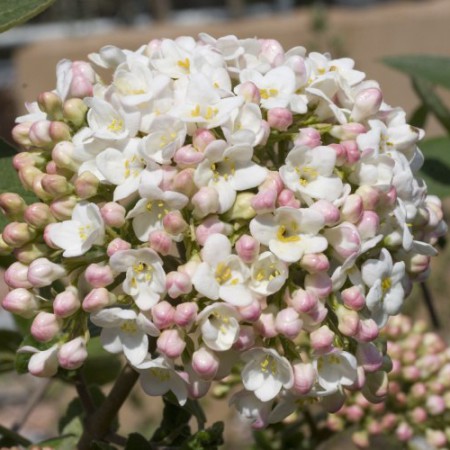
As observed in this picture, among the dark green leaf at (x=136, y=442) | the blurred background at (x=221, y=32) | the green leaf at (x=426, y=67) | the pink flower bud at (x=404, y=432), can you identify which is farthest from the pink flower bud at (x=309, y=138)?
the blurred background at (x=221, y=32)

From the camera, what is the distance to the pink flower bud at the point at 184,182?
102cm

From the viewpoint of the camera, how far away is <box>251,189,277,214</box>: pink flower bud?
3.33 feet

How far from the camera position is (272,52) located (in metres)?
1.21

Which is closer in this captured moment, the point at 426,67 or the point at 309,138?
the point at 309,138

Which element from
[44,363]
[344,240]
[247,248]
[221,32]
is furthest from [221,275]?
[221,32]

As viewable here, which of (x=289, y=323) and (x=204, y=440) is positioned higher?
(x=289, y=323)

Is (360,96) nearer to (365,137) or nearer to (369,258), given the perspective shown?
(365,137)

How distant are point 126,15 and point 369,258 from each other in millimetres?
5345

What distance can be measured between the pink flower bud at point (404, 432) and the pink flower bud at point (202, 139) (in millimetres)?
831

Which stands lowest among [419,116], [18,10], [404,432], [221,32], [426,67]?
[221,32]

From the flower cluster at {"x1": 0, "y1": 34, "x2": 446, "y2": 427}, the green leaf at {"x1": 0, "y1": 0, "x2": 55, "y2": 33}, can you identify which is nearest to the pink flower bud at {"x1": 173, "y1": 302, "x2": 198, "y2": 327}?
the flower cluster at {"x1": 0, "y1": 34, "x2": 446, "y2": 427}

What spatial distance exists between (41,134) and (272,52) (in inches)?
12.6

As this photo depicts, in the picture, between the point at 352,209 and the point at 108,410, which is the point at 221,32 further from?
the point at 352,209

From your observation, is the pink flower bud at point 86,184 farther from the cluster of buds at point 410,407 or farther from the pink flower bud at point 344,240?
the cluster of buds at point 410,407
